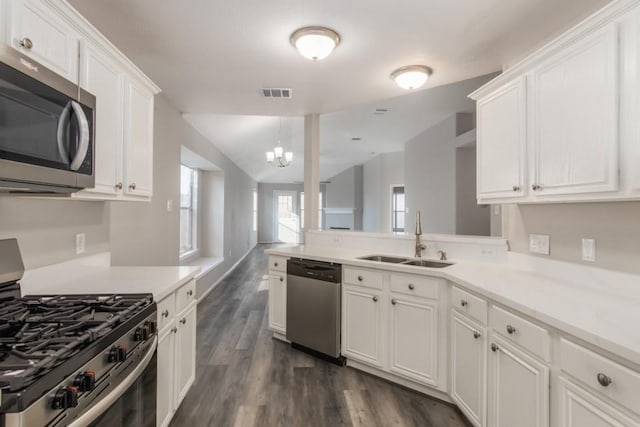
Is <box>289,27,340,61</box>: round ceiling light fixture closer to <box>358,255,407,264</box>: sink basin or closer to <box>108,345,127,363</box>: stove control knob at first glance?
<box>358,255,407,264</box>: sink basin

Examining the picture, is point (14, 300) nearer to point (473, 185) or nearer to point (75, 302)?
point (75, 302)

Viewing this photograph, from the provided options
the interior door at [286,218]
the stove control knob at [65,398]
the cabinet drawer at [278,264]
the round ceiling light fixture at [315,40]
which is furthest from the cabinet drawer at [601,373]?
the interior door at [286,218]

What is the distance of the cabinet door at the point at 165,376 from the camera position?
5.44ft

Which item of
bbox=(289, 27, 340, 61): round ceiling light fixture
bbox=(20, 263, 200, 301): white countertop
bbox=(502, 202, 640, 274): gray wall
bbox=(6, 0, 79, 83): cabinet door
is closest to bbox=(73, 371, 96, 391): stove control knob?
bbox=(20, 263, 200, 301): white countertop

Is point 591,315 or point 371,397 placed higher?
point 591,315

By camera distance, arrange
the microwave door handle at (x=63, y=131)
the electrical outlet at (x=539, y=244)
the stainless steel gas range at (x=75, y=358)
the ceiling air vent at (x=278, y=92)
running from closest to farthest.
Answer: the stainless steel gas range at (x=75, y=358) < the microwave door handle at (x=63, y=131) < the electrical outlet at (x=539, y=244) < the ceiling air vent at (x=278, y=92)

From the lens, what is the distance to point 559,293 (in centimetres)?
160

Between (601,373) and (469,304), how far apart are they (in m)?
0.83

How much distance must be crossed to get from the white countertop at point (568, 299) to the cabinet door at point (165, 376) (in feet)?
5.12

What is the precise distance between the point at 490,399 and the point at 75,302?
2098 millimetres

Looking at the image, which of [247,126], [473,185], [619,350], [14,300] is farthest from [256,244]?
[619,350]

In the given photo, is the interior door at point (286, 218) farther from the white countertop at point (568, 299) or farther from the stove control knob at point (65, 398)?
the stove control knob at point (65, 398)

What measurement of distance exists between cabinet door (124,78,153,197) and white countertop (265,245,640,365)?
Result: 73.8 inches

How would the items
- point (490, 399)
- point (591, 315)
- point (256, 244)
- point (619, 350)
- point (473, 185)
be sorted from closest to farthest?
1. point (619, 350)
2. point (591, 315)
3. point (490, 399)
4. point (473, 185)
5. point (256, 244)
